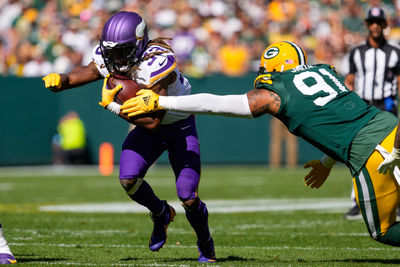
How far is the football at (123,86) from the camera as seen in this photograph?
4602 mm

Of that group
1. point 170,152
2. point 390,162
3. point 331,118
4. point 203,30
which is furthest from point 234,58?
point 390,162

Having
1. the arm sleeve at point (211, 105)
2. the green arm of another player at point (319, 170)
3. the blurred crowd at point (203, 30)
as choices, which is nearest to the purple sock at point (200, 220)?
the green arm of another player at point (319, 170)

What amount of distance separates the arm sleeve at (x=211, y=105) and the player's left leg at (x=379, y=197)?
71 cm

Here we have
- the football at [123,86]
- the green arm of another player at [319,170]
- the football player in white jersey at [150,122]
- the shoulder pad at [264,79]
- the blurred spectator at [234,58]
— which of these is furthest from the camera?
the blurred spectator at [234,58]

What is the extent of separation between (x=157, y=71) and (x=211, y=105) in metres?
0.62

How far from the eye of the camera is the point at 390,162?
4.12 m

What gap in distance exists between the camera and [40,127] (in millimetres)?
17406

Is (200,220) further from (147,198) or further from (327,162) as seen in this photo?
(327,162)

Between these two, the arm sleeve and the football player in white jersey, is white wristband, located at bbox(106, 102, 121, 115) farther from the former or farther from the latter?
the arm sleeve

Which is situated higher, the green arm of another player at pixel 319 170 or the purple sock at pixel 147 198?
the green arm of another player at pixel 319 170

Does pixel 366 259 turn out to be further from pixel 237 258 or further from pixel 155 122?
pixel 155 122

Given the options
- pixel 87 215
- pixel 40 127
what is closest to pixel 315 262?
pixel 87 215

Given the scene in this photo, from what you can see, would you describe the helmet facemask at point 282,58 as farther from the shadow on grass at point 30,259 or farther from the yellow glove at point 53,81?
the shadow on grass at point 30,259

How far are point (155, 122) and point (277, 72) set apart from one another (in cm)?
77
